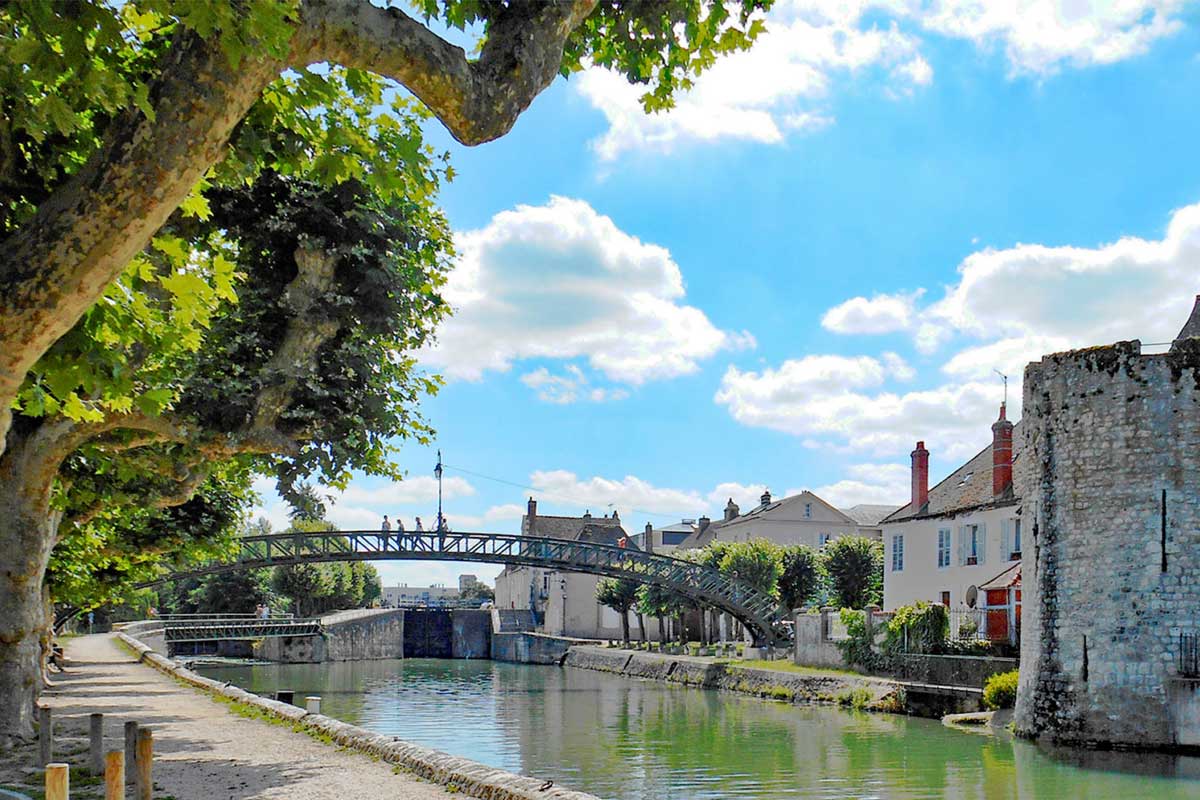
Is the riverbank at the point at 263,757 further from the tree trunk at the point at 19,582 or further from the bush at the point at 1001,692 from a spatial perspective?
the bush at the point at 1001,692

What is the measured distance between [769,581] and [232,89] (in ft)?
146

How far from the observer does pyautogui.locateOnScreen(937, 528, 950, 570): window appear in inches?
1476

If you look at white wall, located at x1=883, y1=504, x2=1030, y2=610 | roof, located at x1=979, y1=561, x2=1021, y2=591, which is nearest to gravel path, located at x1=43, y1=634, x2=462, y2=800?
roof, located at x1=979, y1=561, x2=1021, y2=591

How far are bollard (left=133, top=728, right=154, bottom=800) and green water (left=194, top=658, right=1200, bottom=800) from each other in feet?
29.2

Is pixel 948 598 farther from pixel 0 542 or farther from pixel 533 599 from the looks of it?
pixel 533 599

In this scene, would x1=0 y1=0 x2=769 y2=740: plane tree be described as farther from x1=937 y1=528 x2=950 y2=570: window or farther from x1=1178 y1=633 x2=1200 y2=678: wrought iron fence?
x1=937 y1=528 x2=950 y2=570: window

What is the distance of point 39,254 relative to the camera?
508 cm

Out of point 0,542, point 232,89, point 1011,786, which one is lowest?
point 1011,786

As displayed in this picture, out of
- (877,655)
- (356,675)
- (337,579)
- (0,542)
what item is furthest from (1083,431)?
(337,579)

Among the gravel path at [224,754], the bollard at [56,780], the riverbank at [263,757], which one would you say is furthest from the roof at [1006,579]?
the bollard at [56,780]

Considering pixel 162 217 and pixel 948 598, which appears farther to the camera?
pixel 948 598

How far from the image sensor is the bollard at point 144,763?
820 cm

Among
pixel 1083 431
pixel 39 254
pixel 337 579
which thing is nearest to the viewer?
pixel 39 254

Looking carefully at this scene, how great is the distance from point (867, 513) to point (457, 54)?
66.7 meters
